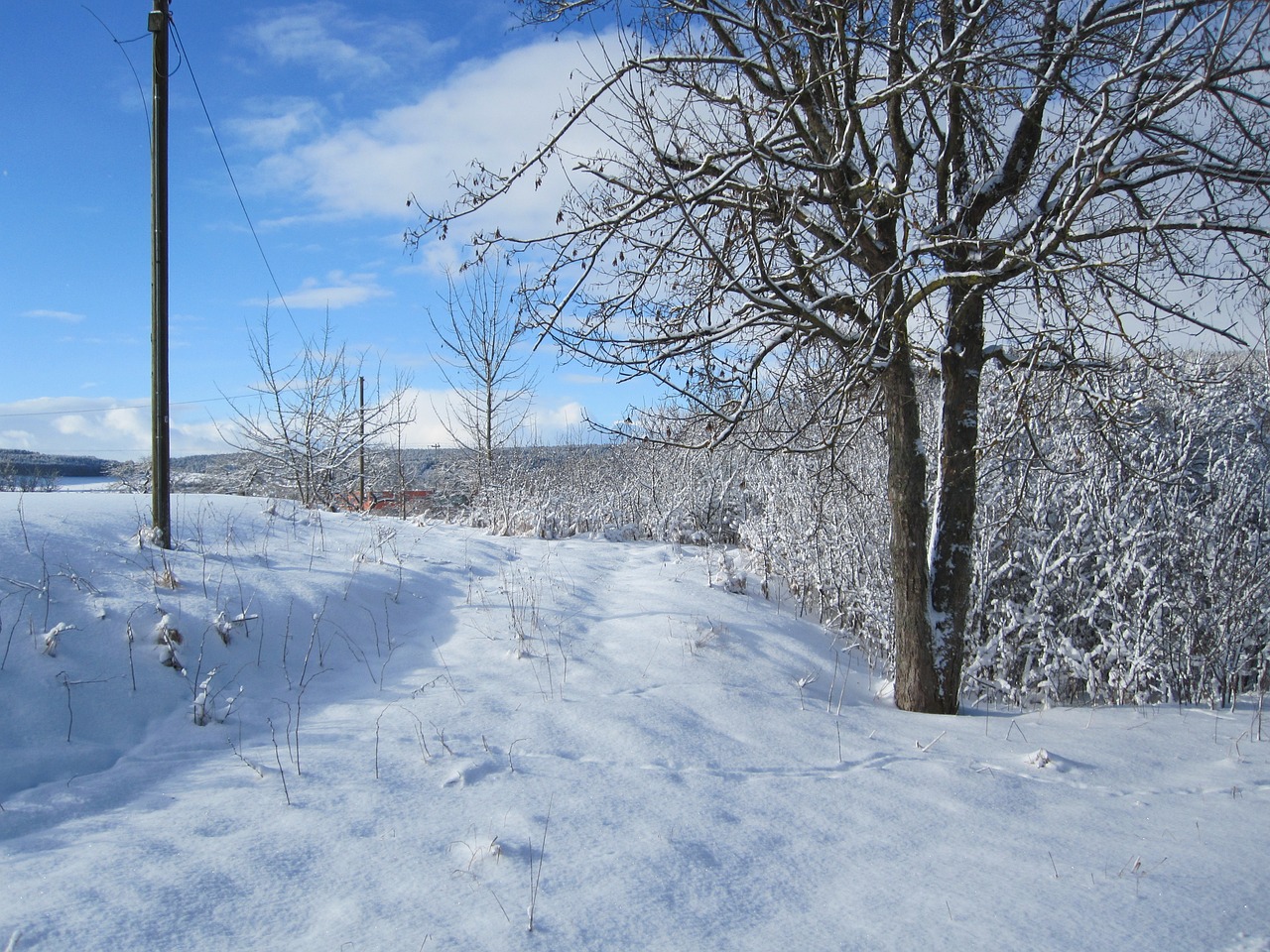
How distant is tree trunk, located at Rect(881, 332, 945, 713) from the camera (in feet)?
15.5

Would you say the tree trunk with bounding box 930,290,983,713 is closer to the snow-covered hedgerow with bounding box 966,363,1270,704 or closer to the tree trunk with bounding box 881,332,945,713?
the tree trunk with bounding box 881,332,945,713

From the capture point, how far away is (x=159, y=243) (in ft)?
18.8

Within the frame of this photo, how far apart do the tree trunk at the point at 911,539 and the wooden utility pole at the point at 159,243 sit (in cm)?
553

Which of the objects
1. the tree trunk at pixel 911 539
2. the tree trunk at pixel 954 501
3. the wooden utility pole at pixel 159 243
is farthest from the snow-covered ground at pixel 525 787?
the wooden utility pole at pixel 159 243

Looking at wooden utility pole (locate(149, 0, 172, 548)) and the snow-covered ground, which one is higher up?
wooden utility pole (locate(149, 0, 172, 548))

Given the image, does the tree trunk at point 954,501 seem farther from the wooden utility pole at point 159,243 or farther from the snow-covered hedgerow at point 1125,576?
the wooden utility pole at point 159,243

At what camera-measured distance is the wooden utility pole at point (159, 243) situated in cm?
571

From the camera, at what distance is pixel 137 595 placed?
436 centimetres

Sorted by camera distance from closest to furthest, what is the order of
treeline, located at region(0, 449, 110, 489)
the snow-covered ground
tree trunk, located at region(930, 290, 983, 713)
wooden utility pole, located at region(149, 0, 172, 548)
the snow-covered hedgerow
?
the snow-covered ground, tree trunk, located at region(930, 290, 983, 713), wooden utility pole, located at region(149, 0, 172, 548), the snow-covered hedgerow, treeline, located at region(0, 449, 110, 489)

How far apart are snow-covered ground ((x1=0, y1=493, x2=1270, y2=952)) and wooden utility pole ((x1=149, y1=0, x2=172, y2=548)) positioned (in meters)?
0.84

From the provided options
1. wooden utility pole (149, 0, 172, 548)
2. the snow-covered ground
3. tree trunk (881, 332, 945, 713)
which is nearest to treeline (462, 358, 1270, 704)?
tree trunk (881, 332, 945, 713)

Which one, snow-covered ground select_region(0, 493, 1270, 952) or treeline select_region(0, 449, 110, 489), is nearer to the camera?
snow-covered ground select_region(0, 493, 1270, 952)

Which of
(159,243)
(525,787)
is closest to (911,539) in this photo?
(525,787)

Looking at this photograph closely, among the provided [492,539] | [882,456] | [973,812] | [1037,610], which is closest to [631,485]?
[492,539]
